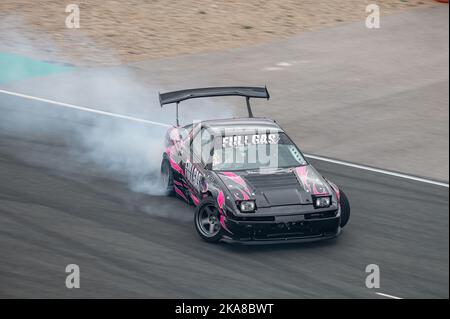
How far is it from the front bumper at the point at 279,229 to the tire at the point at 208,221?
0.57 ft

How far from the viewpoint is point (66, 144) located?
17938mm

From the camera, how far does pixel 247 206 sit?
502 inches

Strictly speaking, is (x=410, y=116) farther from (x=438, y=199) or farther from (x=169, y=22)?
(x=169, y=22)

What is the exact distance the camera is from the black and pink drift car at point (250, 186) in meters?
12.8

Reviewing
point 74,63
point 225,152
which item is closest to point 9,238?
point 225,152

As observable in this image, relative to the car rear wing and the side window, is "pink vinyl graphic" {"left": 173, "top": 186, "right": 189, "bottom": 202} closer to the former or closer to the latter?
the side window

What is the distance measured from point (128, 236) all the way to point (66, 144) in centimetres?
487

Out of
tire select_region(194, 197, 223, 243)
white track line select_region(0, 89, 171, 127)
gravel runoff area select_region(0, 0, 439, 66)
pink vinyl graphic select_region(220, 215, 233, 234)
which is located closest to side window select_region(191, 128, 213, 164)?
tire select_region(194, 197, 223, 243)

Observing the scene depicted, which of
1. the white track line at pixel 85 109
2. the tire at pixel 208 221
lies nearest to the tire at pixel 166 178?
the tire at pixel 208 221

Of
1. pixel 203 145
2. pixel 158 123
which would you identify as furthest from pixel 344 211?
pixel 158 123

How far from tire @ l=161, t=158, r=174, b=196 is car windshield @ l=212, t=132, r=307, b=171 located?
134cm

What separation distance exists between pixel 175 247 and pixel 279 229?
1.47 metres

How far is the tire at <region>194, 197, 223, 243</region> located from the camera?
42.9 ft

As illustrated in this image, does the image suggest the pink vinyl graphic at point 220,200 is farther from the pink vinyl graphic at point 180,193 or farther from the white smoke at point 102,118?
the white smoke at point 102,118
